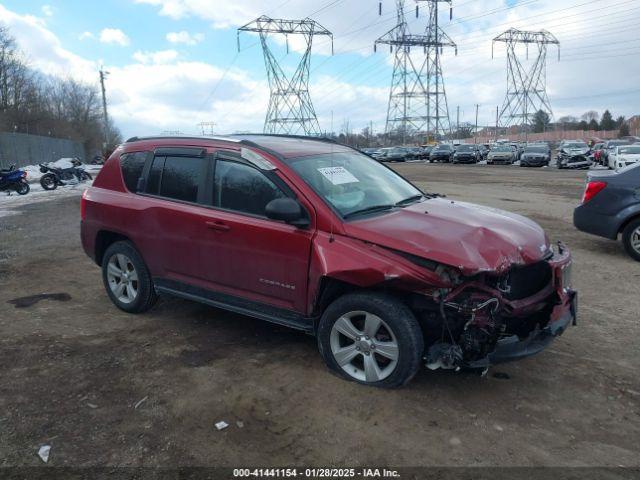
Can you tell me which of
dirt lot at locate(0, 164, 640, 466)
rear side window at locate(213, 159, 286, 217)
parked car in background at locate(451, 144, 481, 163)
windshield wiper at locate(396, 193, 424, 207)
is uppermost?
parked car in background at locate(451, 144, 481, 163)

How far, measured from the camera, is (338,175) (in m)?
4.46

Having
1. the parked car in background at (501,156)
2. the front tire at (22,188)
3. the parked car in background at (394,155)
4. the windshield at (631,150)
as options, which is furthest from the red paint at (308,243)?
the parked car in background at (394,155)

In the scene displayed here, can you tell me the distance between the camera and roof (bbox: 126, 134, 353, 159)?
14.7 ft

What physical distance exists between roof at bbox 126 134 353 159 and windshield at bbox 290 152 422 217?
10 centimetres

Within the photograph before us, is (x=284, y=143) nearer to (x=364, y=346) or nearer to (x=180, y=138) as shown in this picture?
(x=180, y=138)

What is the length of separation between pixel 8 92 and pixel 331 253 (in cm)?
5549

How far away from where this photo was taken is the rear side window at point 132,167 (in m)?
5.28

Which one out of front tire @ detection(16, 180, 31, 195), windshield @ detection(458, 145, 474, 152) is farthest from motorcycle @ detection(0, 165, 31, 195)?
windshield @ detection(458, 145, 474, 152)

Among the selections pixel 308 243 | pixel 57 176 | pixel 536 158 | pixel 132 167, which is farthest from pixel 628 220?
pixel 536 158

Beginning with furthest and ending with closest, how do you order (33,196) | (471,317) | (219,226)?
(33,196) < (219,226) < (471,317)

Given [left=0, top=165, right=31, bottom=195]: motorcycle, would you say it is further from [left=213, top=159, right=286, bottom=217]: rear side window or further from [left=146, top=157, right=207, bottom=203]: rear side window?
[left=213, top=159, right=286, bottom=217]: rear side window

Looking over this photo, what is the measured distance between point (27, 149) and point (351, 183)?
38.5 m

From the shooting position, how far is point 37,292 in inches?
246

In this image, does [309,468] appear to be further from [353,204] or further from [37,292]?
[37,292]
